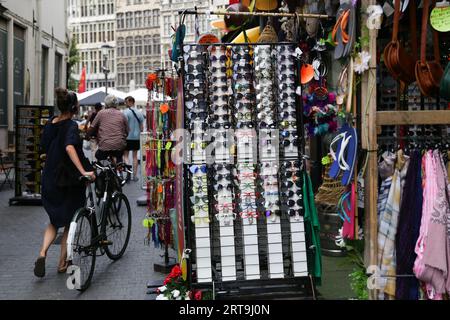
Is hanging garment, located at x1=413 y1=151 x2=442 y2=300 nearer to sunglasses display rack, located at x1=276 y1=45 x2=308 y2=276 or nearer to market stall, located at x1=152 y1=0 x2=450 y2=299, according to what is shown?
market stall, located at x1=152 y1=0 x2=450 y2=299

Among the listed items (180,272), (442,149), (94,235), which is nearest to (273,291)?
(180,272)

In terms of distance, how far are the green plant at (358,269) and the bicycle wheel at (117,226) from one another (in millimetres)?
2800

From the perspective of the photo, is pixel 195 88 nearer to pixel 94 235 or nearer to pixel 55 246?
pixel 94 235

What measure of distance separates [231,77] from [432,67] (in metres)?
1.52

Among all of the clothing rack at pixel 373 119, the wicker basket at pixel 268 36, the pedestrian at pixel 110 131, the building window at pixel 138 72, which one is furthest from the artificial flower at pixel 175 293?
the building window at pixel 138 72

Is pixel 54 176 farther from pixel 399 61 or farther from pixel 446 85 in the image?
pixel 446 85

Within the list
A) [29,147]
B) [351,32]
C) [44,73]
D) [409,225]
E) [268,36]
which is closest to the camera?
[409,225]

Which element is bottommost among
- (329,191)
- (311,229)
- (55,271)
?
(55,271)

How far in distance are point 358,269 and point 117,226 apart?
124 inches

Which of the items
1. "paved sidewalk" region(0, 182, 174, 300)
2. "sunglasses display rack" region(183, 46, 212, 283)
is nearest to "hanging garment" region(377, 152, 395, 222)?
"sunglasses display rack" region(183, 46, 212, 283)

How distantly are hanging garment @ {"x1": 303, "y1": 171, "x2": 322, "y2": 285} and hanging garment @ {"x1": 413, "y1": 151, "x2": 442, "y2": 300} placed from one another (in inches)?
38.4

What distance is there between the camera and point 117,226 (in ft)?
21.7

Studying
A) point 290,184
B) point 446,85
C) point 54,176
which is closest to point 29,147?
point 54,176
